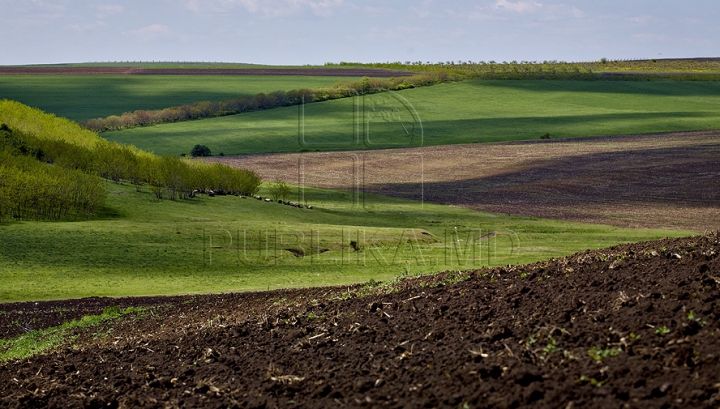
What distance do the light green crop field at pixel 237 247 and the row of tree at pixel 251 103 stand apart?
Answer: 192 ft

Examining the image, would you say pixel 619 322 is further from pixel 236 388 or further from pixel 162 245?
pixel 162 245

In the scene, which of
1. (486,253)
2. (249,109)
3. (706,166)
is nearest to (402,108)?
(249,109)

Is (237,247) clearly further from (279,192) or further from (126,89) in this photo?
(126,89)

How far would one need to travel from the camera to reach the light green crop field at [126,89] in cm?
11599

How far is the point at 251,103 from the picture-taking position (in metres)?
115

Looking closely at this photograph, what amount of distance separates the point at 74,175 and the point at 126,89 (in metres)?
94.1

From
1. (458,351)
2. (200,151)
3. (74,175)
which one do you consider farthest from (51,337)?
(200,151)

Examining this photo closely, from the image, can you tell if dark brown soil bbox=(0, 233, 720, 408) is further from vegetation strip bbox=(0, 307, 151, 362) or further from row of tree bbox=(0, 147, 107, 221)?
row of tree bbox=(0, 147, 107, 221)

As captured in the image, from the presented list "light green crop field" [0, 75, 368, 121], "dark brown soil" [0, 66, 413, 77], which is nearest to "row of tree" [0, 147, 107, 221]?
"light green crop field" [0, 75, 368, 121]

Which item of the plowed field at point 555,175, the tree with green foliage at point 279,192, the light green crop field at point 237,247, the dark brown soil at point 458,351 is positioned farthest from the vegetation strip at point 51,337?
the plowed field at point 555,175

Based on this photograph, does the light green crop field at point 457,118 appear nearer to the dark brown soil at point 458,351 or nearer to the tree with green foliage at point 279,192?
the tree with green foliage at point 279,192

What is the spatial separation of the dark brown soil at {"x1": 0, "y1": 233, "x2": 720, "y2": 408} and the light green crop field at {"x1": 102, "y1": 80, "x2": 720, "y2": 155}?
69.6m

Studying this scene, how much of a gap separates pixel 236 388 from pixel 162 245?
2507 cm

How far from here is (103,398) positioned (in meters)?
9.88
